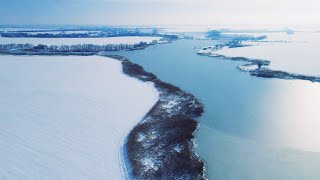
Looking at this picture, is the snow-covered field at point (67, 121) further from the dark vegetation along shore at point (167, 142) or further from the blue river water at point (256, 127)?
the blue river water at point (256, 127)

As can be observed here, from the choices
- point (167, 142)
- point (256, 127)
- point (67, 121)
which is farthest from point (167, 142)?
point (67, 121)

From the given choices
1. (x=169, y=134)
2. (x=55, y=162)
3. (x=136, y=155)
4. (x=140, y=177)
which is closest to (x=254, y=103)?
(x=169, y=134)

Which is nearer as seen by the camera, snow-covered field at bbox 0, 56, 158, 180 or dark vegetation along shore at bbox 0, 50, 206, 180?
dark vegetation along shore at bbox 0, 50, 206, 180

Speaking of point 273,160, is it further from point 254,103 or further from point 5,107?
point 5,107

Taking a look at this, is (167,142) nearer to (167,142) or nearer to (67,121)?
(167,142)

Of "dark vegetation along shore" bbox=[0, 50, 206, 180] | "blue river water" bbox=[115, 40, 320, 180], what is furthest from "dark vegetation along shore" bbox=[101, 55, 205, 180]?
"blue river water" bbox=[115, 40, 320, 180]

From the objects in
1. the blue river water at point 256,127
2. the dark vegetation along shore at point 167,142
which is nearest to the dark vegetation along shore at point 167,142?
the dark vegetation along shore at point 167,142

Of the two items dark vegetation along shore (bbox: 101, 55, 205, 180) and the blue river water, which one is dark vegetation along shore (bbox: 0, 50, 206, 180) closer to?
dark vegetation along shore (bbox: 101, 55, 205, 180)
